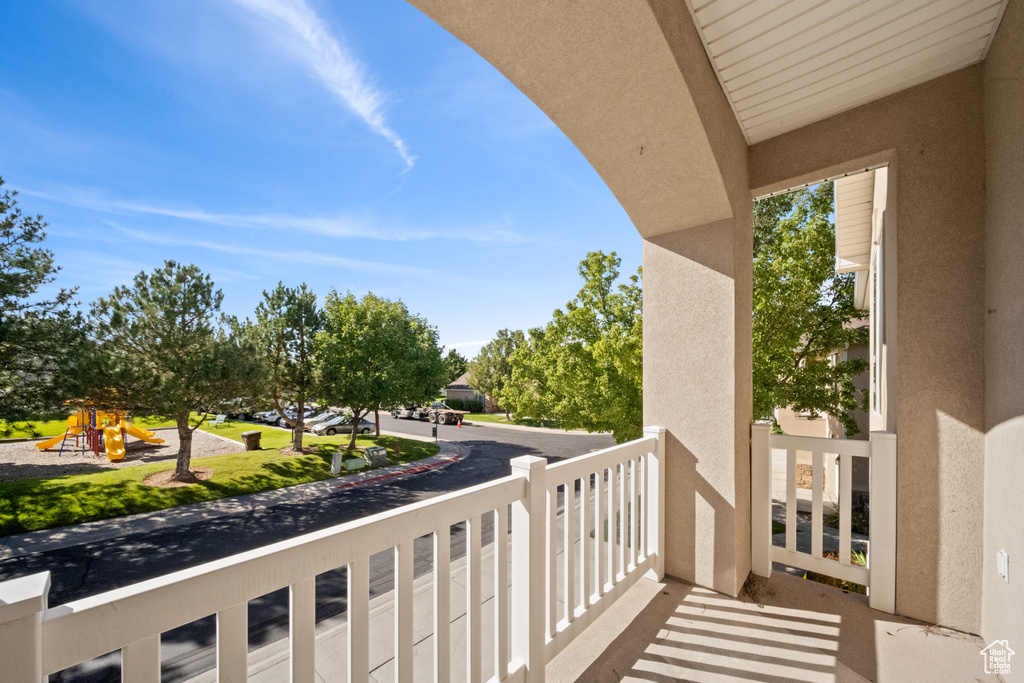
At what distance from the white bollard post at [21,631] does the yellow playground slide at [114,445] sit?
1862 centimetres

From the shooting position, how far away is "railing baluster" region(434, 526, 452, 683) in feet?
3.99

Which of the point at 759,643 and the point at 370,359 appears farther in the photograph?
the point at 370,359

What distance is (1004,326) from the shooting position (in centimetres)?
170

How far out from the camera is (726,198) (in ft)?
7.23

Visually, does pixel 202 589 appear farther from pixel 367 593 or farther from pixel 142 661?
pixel 367 593

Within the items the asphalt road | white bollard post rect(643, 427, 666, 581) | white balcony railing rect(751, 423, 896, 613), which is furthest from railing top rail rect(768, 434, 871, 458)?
the asphalt road

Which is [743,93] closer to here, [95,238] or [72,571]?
[72,571]

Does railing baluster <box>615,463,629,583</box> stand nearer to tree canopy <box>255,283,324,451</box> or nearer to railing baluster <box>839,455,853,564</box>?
railing baluster <box>839,455,853,564</box>

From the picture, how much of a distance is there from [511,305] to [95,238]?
2442 cm

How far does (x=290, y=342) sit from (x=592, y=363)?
1343cm

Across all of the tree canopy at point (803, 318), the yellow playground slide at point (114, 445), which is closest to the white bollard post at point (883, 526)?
the tree canopy at point (803, 318)

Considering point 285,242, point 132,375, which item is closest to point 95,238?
point 285,242

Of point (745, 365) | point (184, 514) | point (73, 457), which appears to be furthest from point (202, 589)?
point (73, 457)

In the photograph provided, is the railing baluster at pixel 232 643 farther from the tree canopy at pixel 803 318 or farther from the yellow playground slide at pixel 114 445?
the yellow playground slide at pixel 114 445
